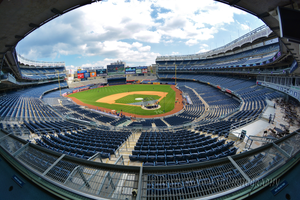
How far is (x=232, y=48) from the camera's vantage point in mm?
47625

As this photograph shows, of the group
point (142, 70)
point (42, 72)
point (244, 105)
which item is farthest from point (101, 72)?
point (244, 105)

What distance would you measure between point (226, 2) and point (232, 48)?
177 feet

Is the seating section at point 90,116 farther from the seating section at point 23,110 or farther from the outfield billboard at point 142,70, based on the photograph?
the outfield billboard at point 142,70

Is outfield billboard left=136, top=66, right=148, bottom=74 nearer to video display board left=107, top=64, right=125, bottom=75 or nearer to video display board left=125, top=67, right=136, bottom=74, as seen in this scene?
video display board left=125, top=67, right=136, bottom=74

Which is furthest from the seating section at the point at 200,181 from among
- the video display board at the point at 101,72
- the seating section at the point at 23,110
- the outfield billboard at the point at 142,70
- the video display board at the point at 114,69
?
A: the video display board at the point at 101,72

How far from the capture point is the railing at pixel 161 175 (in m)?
3.02

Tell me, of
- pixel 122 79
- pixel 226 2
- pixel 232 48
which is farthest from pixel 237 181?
pixel 122 79

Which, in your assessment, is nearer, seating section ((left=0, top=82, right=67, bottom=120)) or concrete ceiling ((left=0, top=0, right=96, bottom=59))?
concrete ceiling ((left=0, top=0, right=96, bottom=59))

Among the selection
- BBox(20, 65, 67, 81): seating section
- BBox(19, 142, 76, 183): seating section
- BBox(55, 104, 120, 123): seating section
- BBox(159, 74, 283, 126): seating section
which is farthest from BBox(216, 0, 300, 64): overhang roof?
BBox(20, 65, 67, 81): seating section

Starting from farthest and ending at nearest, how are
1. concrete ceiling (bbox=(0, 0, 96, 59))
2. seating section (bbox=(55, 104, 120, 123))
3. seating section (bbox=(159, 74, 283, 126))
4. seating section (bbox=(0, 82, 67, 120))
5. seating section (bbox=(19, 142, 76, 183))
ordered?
seating section (bbox=(55, 104, 120, 123)) < seating section (bbox=(0, 82, 67, 120)) < seating section (bbox=(159, 74, 283, 126)) < concrete ceiling (bbox=(0, 0, 96, 59)) < seating section (bbox=(19, 142, 76, 183))

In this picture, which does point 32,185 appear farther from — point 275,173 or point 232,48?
point 232,48

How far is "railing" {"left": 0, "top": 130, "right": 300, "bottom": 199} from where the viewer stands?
3.02 m

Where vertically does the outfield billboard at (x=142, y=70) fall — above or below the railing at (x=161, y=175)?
above

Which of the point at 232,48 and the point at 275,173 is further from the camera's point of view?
the point at 232,48
